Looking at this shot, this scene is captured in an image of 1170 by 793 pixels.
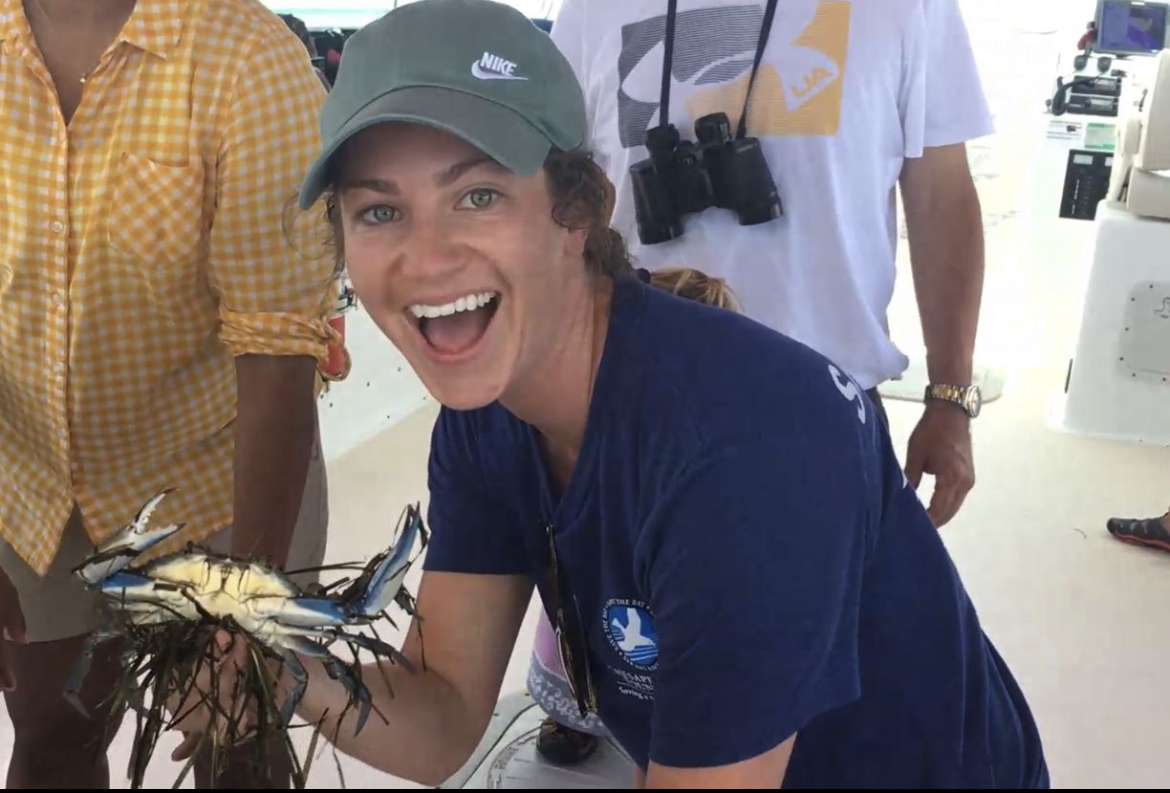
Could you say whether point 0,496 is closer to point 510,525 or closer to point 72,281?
point 72,281

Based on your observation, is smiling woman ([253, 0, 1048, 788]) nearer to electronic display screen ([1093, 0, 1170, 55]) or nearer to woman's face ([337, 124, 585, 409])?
woman's face ([337, 124, 585, 409])

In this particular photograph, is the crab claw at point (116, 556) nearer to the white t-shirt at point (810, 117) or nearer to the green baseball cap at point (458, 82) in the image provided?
the green baseball cap at point (458, 82)

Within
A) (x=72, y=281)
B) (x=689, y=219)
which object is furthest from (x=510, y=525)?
(x=689, y=219)

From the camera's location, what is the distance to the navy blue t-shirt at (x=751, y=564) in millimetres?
750

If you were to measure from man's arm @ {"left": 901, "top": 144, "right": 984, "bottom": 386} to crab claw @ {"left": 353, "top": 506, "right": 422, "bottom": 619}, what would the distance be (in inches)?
42.9

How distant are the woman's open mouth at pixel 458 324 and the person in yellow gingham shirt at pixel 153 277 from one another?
0.34 metres

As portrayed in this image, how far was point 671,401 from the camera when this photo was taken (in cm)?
80

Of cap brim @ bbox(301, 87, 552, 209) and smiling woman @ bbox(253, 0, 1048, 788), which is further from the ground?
cap brim @ bbox(301, 87, 552, 209)

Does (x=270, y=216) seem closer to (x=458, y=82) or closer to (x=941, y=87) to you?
(x=458, y=82)

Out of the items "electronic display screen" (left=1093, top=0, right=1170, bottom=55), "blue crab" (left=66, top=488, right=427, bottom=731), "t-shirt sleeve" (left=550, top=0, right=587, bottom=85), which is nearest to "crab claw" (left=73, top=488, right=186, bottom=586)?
"blue crab" (left=66, top=488, right=427, bottom=731)

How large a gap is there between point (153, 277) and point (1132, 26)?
168 inches

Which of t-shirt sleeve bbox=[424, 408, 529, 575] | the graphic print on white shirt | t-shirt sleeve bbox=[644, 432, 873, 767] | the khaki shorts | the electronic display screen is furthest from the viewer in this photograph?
the electronic display screen

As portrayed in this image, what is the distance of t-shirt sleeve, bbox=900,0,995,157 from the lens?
1498 mm

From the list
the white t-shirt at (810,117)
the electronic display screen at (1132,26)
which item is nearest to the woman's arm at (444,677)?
the white t-shirt at (810,117)
